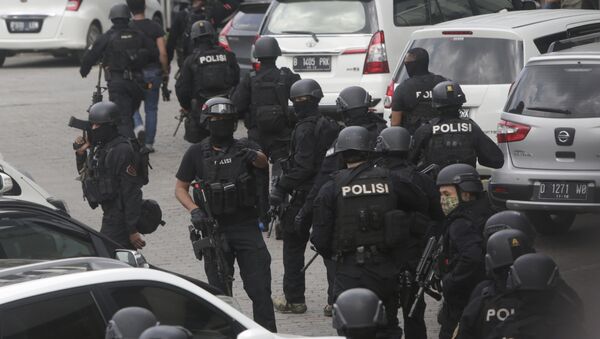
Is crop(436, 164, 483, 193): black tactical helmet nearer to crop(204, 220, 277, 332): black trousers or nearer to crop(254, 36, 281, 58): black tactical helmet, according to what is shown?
crop(204, 220, 277, 332): black trousers

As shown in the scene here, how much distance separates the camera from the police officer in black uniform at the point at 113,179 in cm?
960

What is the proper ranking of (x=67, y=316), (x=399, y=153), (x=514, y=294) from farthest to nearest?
(x=399, y=153)
(x=514, y=294)
(x=67, y=316)

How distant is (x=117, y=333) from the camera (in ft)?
16.5

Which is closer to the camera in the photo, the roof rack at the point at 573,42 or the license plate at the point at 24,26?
the roof rack at the point at 573,42

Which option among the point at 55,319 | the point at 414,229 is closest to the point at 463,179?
the point at 414,229

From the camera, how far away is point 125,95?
15.3 m

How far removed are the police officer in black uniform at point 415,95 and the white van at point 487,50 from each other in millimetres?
768

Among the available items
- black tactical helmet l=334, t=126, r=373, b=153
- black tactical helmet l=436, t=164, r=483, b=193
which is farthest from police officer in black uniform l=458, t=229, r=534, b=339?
black tactical helmet l=334, t=126, r=373, b=153

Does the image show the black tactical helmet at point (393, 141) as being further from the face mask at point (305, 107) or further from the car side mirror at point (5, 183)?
the car side mirror at point (5, 183)

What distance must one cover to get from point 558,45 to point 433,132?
7.96 feet

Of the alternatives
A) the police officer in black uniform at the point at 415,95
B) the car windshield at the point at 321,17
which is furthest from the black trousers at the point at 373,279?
the car windshield at the point at 321,17

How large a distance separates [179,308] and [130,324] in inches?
54.6

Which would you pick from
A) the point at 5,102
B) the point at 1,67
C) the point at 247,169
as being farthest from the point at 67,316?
the point at 1,67

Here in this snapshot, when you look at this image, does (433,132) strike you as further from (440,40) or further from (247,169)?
(440,40)
